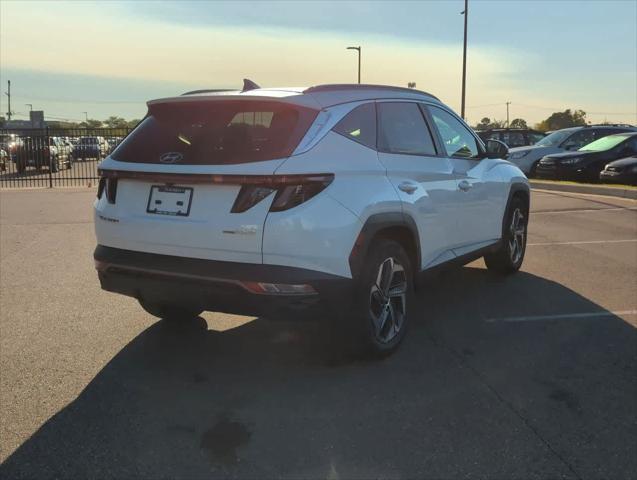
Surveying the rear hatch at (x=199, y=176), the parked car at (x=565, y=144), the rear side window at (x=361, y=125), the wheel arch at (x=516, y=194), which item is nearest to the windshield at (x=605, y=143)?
the parked car at (x=565, y=144)

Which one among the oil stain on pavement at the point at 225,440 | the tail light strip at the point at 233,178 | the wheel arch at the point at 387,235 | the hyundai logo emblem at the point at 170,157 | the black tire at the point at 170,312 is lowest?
the oil stain on pavement at the point at 225,440

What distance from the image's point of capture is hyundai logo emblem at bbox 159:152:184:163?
12.6 feet

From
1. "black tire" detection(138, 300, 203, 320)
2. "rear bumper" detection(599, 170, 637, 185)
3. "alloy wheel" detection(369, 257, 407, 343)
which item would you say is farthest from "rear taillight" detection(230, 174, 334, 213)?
"rear bumper" detection(599, 170, 637, 185)

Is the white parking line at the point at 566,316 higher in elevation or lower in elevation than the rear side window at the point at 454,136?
lower

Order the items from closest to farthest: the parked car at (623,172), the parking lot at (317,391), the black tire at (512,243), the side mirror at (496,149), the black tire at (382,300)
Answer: the parking lot at (317,391), the black tire at (382,300), the side mirror at (496,149), the black tire at (512,243), the parked car at (623,172)

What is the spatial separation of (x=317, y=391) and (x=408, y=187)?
5.24 feet

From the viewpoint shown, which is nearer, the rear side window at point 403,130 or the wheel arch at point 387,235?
the wheel arch at point 387,235

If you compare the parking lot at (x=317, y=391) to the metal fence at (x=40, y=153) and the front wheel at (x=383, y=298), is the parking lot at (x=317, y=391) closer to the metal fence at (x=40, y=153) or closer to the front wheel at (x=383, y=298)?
the front wheel at (x=383, y=298)

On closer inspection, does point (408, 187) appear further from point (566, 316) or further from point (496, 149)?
point (496, 149)

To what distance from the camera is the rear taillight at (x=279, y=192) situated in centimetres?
355

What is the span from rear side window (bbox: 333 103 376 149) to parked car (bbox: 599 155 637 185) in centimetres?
1409

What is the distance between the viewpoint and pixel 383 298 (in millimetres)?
4355

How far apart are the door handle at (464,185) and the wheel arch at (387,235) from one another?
39.3 inches

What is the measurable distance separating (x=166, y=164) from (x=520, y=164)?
18.7 metres
